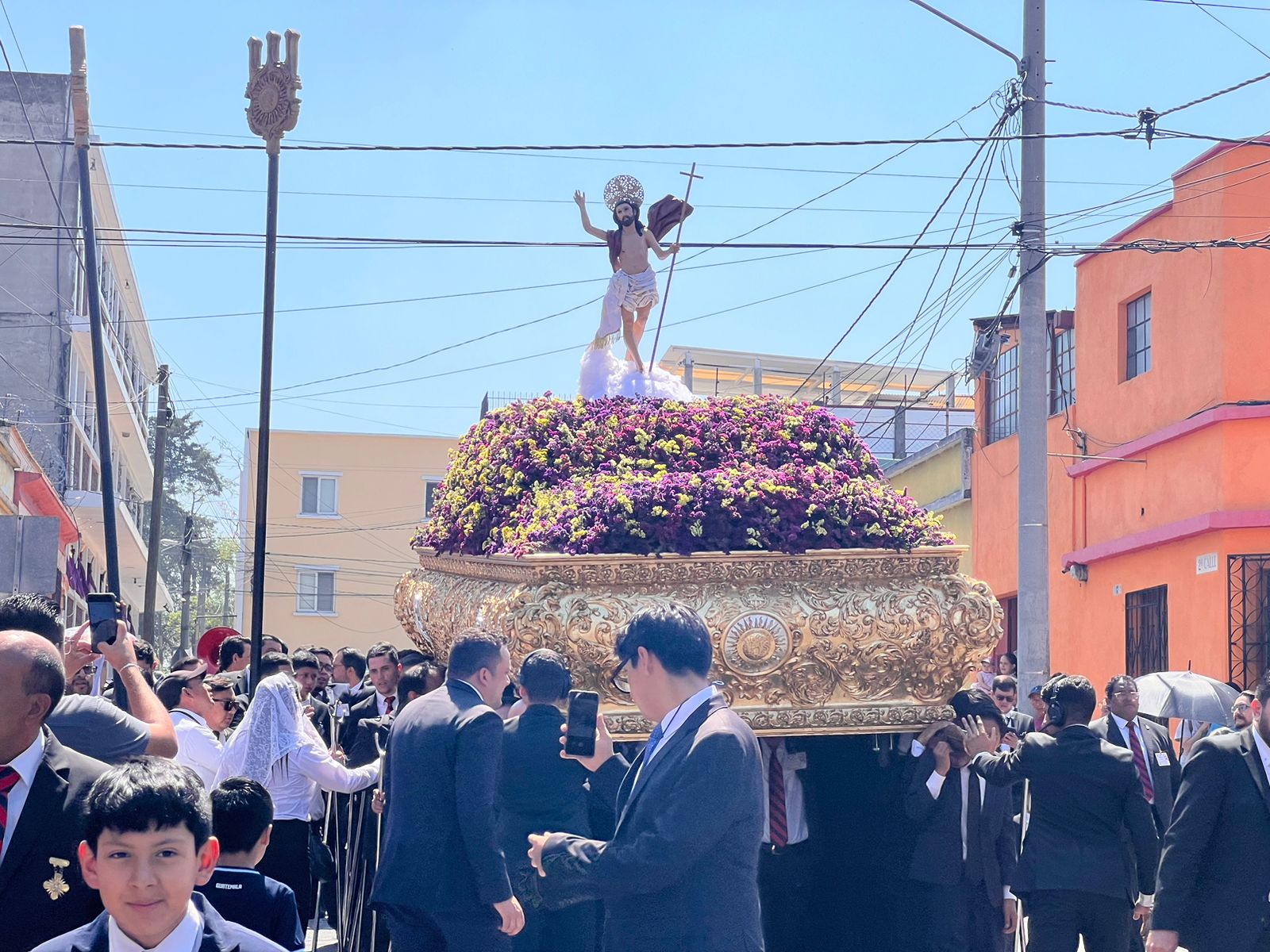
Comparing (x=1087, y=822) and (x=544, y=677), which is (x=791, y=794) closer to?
(x=1087, y=822)

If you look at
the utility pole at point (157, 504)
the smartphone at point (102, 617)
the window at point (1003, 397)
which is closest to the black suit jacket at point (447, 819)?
the smartphone at point (102, 617)

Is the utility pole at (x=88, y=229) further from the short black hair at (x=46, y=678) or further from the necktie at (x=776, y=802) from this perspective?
the short black hair at (x=46, y=678)

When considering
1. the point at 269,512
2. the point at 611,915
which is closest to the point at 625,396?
the point at 611,915

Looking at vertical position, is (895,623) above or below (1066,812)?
above

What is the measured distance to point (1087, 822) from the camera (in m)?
6.36

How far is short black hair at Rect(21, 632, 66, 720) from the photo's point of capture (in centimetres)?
333

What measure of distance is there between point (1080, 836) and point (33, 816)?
4428 millimetres

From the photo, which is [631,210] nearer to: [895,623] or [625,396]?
[625,396]

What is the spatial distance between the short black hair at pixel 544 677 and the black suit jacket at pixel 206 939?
3.53m

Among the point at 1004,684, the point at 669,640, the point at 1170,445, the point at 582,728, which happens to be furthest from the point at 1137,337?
the point at 669,640

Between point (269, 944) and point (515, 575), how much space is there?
4.44 metres

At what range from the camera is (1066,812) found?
639cm

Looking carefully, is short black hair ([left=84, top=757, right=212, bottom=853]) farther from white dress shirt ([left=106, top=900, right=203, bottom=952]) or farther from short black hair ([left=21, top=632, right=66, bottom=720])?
short black hair ([left=21, top=632, right=66, bottom=720])

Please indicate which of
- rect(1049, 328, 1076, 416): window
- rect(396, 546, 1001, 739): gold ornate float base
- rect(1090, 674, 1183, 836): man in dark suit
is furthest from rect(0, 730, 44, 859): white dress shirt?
rect(1049, 328, 1076, 416): window
